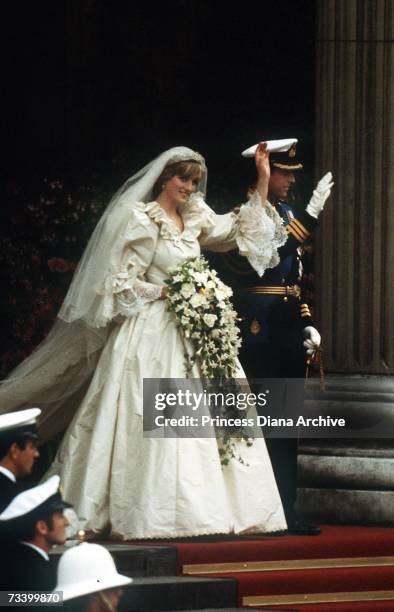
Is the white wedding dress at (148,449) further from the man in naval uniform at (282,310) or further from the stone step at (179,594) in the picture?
the stone step at (179,594)

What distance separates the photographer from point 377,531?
34.7 ft

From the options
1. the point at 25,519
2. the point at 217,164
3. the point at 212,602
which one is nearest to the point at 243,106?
the point at 217,164

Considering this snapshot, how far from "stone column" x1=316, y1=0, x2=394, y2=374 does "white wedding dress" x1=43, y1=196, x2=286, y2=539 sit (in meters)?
1.32

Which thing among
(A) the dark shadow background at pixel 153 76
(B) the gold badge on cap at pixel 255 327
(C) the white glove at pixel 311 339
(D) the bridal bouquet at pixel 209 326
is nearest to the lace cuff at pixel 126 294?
(D) the bridal bouquet at pixel 209 326

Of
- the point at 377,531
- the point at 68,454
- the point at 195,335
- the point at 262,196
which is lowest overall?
the point at 377,531

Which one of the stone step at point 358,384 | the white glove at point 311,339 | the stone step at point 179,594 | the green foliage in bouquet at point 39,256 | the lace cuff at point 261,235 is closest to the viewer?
the stone step at point 179,594

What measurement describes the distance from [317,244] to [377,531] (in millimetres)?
1973

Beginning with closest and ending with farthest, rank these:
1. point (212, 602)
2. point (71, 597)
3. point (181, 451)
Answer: point (71, 597) → point (212, 602) → point (181, 451)

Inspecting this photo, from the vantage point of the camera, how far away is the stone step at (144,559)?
911 centimetres

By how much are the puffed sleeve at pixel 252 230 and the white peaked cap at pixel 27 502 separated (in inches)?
141

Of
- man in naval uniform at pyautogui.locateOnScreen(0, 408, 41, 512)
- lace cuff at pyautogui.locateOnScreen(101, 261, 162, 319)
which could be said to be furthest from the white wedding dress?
man in naval uniform at pyautogui.locateOnScreen(0, 408, 41, 512)

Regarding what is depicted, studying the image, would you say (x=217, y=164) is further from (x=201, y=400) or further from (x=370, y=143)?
(x=201, y=400)

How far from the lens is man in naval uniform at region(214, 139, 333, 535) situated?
1034 centimetres

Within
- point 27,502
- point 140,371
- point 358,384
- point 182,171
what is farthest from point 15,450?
point 358,384
